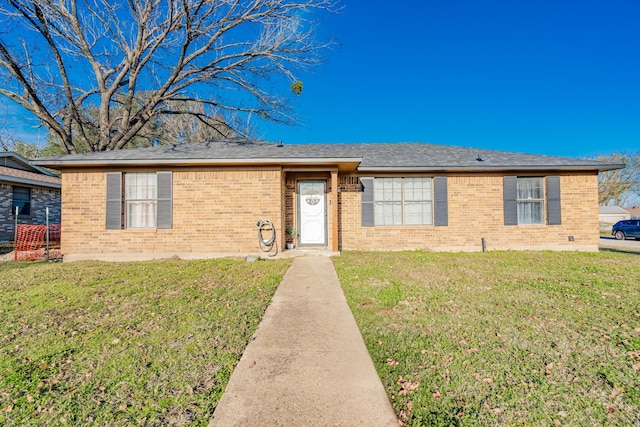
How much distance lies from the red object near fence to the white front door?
7.31m

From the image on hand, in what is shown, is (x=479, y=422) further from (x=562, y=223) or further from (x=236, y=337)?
(x=562, y=223)

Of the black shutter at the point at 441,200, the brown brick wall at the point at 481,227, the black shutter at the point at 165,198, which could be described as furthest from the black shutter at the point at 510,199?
the black shutter at the point at 165,198

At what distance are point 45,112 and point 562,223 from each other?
21624 millimetres

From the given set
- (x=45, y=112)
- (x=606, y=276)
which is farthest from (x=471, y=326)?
(x=45, y=112)

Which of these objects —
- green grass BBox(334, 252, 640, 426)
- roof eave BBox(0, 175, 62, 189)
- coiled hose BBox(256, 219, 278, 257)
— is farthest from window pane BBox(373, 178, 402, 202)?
roof eave BBox(0, 175, 62, 189)

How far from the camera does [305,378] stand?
2326mm

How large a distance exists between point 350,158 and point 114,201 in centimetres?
650

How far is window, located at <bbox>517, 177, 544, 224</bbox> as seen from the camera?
9.11 metres

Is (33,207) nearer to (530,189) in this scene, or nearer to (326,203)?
(326,203)

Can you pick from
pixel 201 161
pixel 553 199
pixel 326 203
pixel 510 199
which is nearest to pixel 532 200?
pixel 553 199

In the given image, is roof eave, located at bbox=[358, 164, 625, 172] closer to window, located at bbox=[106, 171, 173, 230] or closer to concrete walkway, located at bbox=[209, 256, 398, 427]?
window, located at bbox=[106, 171, 173, 230]

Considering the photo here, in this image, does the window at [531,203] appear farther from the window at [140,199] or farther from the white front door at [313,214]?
the window at [140,199]

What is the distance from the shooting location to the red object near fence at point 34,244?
334 inches

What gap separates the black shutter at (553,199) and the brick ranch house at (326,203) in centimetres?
3
